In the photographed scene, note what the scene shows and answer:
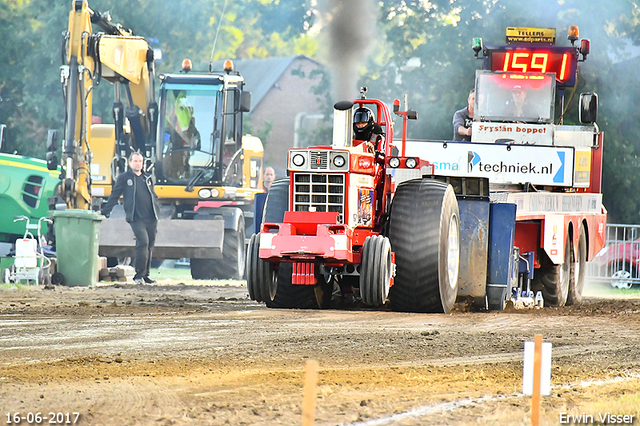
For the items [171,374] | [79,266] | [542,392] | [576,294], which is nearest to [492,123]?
[576,294]

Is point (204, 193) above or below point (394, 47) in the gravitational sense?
below

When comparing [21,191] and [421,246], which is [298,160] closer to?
[421,246]

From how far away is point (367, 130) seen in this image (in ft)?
41.1

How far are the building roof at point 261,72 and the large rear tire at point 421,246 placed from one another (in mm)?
40639

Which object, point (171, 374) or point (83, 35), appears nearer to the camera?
point (171, 374)

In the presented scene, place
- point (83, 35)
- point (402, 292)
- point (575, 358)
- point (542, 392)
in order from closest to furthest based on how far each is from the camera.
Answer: point (542, 392) → point (575, 358) → point (402, 292) → point (83, 35)

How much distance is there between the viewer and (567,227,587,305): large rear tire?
15930 millimetres

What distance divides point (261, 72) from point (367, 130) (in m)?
43.3

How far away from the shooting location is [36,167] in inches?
938

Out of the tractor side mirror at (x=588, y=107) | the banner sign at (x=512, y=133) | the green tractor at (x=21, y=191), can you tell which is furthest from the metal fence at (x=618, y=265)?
the green tractor at (x=21, y=191)

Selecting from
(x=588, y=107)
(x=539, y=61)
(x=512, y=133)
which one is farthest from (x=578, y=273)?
(x=539, y=61)

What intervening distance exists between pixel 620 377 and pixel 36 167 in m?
17.7

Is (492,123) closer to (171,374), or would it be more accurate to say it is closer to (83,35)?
(83,35)

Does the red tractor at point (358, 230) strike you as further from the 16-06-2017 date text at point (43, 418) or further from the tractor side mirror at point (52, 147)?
the tractor side mirror at point (52, 147)
